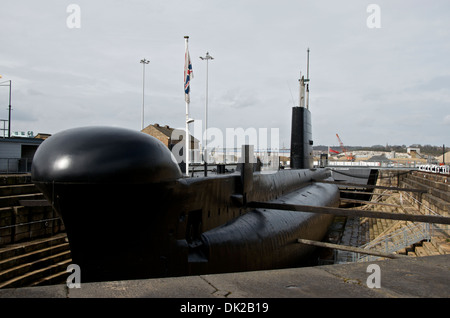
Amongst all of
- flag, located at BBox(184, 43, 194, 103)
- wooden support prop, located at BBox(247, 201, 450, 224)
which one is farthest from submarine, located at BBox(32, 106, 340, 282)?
flag, located at BBox(184, 43, 194, 103)

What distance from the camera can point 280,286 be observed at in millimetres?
2365

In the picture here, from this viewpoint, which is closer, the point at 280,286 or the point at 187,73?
the point at 280,286

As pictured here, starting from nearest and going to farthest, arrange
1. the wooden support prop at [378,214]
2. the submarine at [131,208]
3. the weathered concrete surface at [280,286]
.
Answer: the weathered concrete surface at [280,286]
the submarine at [131,208]
the wooden support prop at [378,214]

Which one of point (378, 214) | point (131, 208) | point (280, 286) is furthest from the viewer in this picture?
point (378, 214)

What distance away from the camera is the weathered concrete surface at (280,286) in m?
2.16

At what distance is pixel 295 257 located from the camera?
308 inches

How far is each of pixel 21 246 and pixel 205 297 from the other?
9.12 m

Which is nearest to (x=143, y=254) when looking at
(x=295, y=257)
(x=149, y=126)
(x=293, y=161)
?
(x=295, y=257)

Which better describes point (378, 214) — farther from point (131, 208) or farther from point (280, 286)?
point (131, 208)

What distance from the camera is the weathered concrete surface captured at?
216 centimetres

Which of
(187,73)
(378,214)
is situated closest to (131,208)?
(378,214)

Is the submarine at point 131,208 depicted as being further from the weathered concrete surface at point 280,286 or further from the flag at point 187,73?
the flag at point 187,73

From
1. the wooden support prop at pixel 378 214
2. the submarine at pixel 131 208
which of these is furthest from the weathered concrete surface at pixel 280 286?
the wooden support prop at pixel 378 214

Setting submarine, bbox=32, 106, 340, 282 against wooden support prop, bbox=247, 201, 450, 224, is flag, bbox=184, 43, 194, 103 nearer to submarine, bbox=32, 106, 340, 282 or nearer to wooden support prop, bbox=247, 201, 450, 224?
submarine, bbox=32, 106, 340, 282
